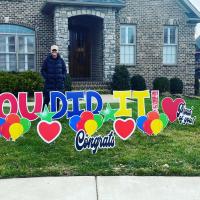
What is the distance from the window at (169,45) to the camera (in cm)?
1805

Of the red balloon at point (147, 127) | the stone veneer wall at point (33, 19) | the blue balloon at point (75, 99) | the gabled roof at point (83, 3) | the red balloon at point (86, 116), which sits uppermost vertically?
the gabled roof at point (83, 3)

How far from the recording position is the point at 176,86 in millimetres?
17562

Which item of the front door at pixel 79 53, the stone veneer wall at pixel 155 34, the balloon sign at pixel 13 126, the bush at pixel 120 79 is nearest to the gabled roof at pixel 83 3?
the stone veneer wall at pixel 155 34

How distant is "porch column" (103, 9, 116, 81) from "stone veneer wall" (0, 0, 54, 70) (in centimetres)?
262

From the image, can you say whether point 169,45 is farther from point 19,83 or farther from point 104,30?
point 19,83

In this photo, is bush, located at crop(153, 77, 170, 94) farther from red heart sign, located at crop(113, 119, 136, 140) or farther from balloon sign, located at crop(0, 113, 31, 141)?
balloon sign, located at crop(0, 113, 31, 141)

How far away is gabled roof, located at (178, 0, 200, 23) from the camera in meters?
18.1

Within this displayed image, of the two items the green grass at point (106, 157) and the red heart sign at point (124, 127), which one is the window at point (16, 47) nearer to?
the green grass at point (106, 157)

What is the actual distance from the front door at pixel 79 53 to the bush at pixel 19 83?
368 cm

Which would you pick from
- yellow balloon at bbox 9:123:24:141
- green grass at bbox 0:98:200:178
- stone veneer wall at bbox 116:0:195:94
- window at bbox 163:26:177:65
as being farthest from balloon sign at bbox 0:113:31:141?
window at bbox 163:26:177:65

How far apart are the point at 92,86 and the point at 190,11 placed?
22.6 feet

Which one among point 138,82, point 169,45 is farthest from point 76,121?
point 169,45

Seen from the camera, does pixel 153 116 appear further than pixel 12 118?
Yes

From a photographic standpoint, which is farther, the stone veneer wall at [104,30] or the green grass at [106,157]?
the stone veneer wall at [104,30]
